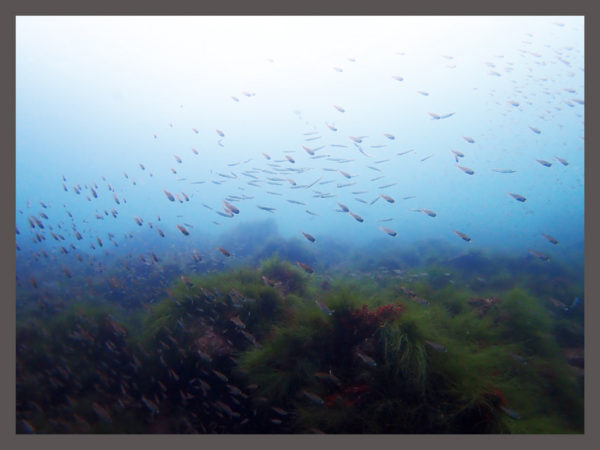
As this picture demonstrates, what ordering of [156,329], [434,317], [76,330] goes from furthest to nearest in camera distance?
[76,330] < [156,329] < [434,317]

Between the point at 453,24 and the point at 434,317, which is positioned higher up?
the point at 453,24

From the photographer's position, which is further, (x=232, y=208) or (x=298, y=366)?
(x=232, y=208)

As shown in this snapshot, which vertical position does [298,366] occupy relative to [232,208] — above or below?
below

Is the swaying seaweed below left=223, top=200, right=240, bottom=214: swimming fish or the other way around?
below

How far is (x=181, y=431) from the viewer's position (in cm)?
445

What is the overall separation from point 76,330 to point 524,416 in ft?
28.9

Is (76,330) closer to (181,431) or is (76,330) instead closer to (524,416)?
(181,431)

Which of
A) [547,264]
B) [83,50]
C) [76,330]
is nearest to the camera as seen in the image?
[76,330]

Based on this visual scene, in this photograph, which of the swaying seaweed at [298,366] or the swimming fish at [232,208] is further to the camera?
the swimming fish at [232,208]

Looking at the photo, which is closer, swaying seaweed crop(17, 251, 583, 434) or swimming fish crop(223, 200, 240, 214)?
swaying seaweed crop(17, 251, 583, 434)

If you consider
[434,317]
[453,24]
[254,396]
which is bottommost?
[254,396]

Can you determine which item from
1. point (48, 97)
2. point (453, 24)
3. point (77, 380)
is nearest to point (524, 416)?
point (77, 380)

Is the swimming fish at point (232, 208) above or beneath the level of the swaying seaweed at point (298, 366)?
above

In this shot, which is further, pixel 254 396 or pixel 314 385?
pixel 254 396
